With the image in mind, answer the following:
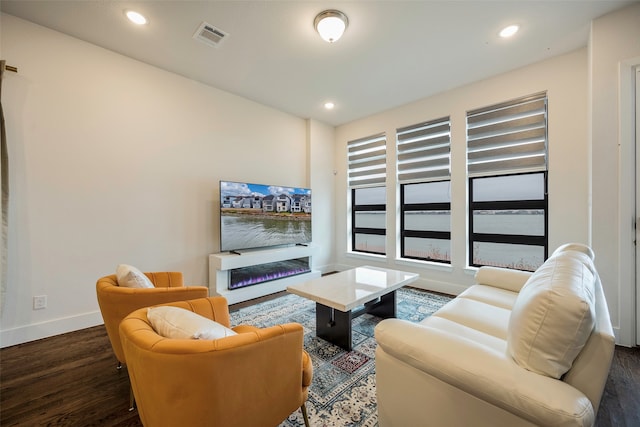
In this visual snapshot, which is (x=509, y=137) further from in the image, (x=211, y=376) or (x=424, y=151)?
(x=211, y=376)

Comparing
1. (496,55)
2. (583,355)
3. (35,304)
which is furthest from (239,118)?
(583,355)

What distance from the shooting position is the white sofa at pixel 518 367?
826mm

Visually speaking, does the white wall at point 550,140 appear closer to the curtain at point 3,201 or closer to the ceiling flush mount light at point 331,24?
the ceiling flush mount light at point 331,24

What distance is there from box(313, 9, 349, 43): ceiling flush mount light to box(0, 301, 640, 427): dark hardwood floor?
3.16 metres

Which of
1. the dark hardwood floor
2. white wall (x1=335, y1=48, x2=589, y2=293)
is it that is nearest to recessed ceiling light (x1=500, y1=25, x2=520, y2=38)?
white wall (x1=335, y1=48, x2=589, y2=293)

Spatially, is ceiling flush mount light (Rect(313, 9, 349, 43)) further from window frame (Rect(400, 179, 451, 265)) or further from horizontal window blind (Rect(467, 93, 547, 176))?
window frame (Rect(400, 179, 451, 265))

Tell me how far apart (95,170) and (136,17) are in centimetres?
154

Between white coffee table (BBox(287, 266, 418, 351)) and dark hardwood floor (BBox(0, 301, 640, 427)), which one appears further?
white coffee table (BBox(287, 266, 418, 351))

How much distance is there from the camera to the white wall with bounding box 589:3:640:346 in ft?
6.99

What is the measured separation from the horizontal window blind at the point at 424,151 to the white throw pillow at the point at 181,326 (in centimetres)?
360

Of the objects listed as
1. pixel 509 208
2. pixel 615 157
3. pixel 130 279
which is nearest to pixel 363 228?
pixel 509 208

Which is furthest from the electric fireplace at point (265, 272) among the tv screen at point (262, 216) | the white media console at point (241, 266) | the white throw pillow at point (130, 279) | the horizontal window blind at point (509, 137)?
the horizontal window blind at point (509, 137)

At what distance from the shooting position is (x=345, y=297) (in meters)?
2.02

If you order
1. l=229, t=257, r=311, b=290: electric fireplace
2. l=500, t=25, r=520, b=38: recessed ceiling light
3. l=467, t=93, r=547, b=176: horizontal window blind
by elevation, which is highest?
l=500, t=25, r=520, b=38: recessed ceiling light
